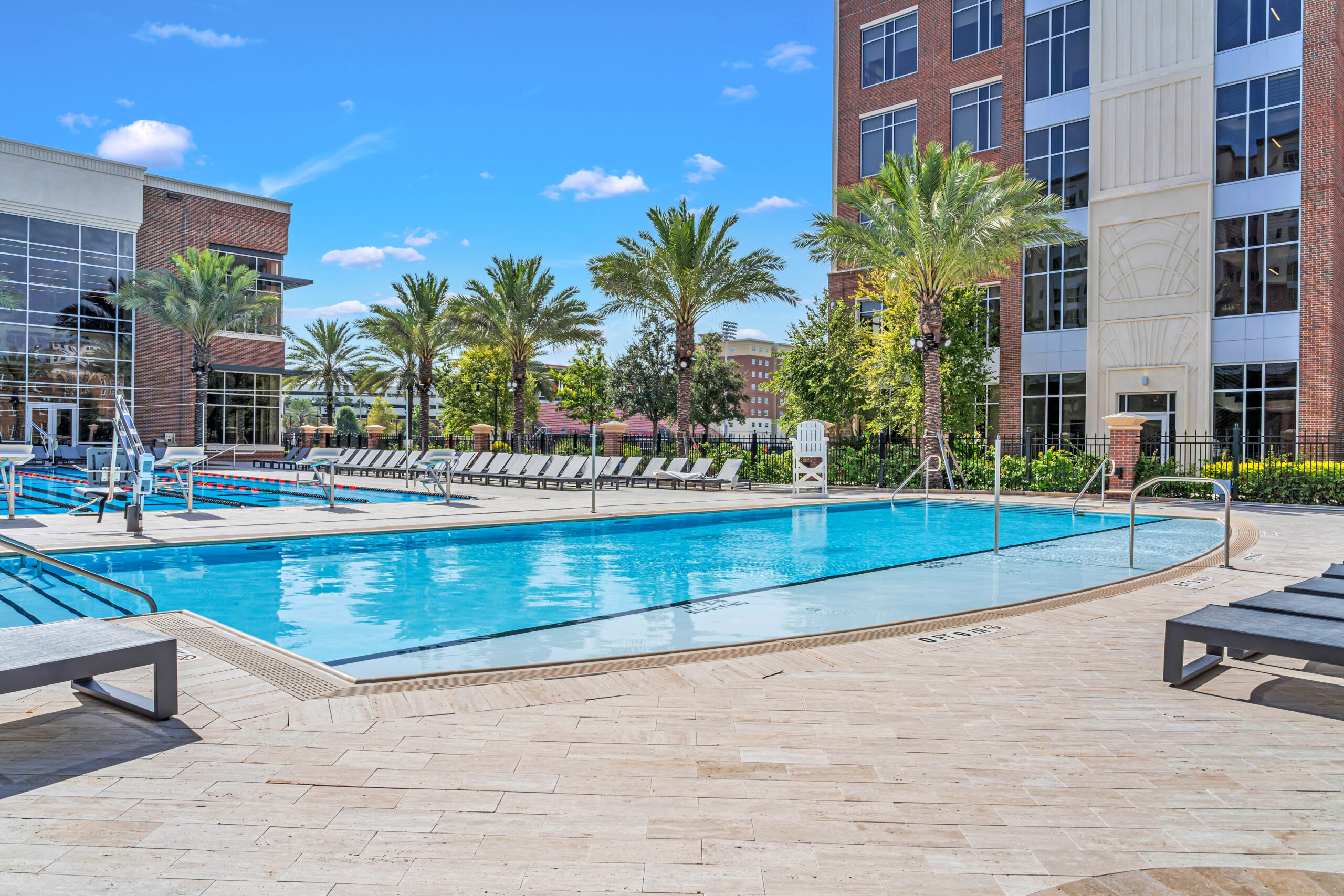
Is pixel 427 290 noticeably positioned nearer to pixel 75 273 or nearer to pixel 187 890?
pixel 75 273

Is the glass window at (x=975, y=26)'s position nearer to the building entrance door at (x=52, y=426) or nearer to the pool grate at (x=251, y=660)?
the pool grate at (x=251, y=660)

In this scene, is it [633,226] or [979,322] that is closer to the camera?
[633,226]

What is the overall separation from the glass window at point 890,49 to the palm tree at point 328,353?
29.5 metres

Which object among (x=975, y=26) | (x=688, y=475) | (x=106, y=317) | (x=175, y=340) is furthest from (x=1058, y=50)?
(x=106, y=317)

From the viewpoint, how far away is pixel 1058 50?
26.2m

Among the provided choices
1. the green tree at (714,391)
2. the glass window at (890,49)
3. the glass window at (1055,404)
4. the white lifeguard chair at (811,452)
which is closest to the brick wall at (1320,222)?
the glass window at (1055,404)

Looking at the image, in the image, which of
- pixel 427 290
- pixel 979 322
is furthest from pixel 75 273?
pixel 979 322

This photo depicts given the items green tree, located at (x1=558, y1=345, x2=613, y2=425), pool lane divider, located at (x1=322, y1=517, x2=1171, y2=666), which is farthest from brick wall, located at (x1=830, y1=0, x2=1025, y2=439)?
pool lane divider, located at (x1=322, y1=517, x2=1171, y2=666)

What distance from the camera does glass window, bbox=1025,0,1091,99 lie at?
25.7 meters

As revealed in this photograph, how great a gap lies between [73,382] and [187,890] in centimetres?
3620

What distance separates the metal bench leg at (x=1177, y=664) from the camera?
4.05 metres

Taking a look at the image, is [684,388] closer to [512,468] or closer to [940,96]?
[512,468]

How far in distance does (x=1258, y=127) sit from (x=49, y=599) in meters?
28.8

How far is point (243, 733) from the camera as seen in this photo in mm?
3322
